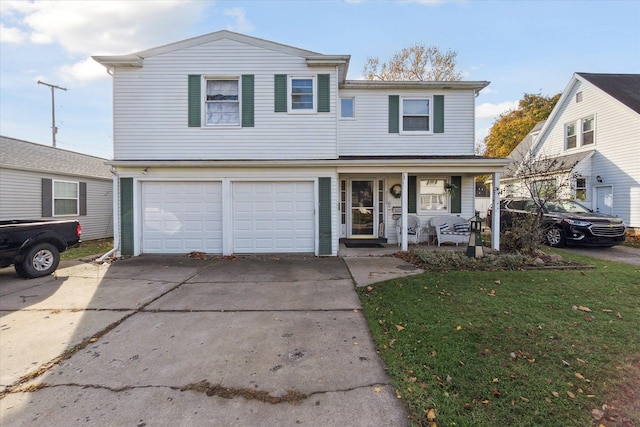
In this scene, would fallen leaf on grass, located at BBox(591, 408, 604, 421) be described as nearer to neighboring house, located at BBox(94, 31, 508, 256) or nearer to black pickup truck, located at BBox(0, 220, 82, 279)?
neighboring house, located at BBox(94, 31, 508, 256)

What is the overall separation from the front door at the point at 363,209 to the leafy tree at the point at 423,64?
14.1m

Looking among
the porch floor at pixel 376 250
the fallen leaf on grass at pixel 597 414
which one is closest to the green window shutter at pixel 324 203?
the porch floor at pixel 376 250

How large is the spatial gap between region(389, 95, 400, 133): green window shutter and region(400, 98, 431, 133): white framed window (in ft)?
0.44

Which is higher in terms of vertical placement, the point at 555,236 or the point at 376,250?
the point at 555,236

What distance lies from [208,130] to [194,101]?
0.93 m

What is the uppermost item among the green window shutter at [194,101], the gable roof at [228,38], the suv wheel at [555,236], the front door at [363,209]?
the gable roof at [228,38]

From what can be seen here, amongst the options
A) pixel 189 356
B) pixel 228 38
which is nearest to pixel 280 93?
pixel 228 38

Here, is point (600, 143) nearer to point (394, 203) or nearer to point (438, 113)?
point (438, 113)

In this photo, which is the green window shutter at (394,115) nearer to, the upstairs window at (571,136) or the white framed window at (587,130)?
the white framed window at (587,130)

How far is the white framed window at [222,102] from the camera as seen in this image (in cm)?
911

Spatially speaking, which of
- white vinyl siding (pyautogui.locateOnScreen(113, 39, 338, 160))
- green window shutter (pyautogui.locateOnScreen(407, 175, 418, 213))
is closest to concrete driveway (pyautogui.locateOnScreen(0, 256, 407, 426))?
white vinyl siding (pyautogui.locateOnScreen(113, 39, 338, 160))

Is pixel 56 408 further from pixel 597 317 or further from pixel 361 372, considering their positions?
pixel 597 317

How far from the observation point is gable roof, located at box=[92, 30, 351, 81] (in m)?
8.77

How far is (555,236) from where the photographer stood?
34.2 feet
